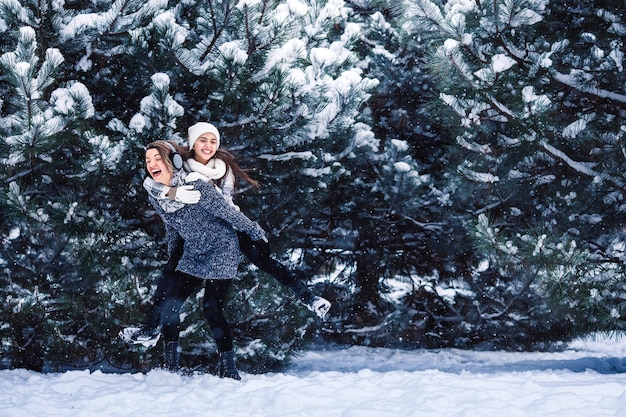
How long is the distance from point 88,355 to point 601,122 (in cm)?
Answer: 486

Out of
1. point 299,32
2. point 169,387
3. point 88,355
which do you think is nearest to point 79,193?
point 88,355

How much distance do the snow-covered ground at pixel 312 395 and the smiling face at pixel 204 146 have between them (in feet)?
5.13

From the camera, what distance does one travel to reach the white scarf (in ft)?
13.7

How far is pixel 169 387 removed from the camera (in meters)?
4.20

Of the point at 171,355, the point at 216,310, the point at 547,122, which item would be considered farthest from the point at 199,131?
the point at 547,122

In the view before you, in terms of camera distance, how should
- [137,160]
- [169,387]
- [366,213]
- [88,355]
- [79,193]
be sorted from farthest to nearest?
[366,213]
[88,355]
[79,193]
[137,160]
[169,387]

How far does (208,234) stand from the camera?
4250 mm

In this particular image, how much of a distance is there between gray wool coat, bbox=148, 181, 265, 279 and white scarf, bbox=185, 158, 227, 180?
0.08 m

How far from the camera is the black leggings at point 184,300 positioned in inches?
170

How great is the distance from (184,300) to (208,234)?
534mm

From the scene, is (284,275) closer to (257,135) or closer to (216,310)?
(216,310)

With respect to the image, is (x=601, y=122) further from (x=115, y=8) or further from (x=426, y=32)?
(x=115, y=8)

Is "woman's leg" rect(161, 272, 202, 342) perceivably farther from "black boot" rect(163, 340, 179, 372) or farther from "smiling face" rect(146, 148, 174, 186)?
"smiling face" rect(146, 148, 174, 186)

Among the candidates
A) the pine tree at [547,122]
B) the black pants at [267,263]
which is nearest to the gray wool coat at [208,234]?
the black pants at [267,263]
